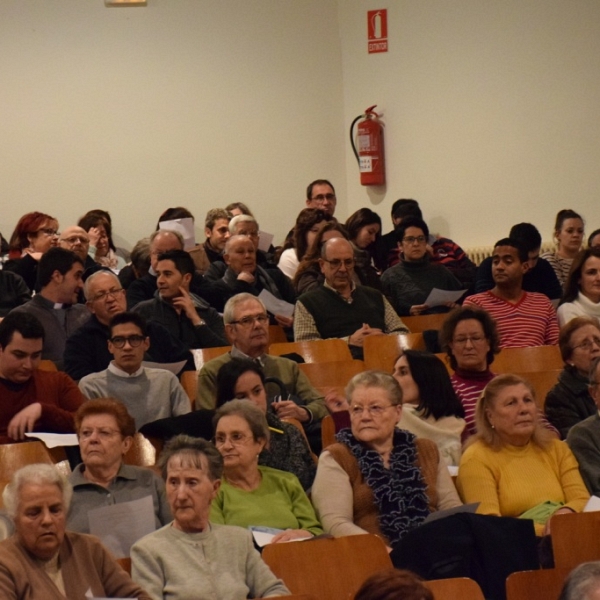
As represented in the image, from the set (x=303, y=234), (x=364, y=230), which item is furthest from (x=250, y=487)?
(x=364, y=230)

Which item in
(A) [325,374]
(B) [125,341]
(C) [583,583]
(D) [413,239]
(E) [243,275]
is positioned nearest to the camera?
(C) [583,583]

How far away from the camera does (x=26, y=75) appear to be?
8.43m

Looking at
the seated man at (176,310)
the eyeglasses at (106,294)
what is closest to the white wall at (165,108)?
the seated man at (176,310)

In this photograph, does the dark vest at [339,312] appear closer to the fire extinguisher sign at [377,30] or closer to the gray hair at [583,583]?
the fire extinguisher sign at [377,30]

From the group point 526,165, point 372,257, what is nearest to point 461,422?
point 372,257

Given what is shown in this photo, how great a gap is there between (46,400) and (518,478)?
1.64m

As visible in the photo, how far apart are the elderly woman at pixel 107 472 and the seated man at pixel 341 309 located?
2.16m

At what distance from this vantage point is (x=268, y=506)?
3.83 meters

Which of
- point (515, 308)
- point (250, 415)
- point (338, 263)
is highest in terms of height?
point (338, 263)

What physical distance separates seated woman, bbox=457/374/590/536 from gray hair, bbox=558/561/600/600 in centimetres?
163

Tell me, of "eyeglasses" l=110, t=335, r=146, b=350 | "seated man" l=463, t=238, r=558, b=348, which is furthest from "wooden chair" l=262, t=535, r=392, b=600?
"seated man" l=463, t=238, r=558, b=348

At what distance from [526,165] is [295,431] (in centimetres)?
470

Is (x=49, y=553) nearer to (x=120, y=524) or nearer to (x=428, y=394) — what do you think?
(x=120, y=524)

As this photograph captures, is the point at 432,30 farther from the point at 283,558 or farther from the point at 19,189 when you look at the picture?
the point at 283,558
